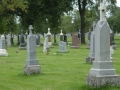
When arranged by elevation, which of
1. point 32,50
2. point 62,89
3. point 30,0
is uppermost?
point 30,0

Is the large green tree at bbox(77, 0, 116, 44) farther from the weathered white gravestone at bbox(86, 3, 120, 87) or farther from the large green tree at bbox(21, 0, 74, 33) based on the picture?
the weathered white gravestone at bbox(86, 3, 120, 87)

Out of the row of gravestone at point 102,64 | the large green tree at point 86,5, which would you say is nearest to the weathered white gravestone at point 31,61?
the row of gravestone at point 102,64

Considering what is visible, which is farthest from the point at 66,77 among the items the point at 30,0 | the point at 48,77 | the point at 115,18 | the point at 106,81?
the point at 115,18

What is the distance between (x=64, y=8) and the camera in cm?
4175

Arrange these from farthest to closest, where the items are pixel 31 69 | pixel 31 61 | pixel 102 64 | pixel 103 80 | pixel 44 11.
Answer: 1. pixel 44 11
2. pixel 31 61
3. pixel 31 69
4. pixel 102 64
5. pixel 103 80

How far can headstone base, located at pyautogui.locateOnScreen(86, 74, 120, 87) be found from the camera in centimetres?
899

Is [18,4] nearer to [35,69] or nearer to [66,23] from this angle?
[35,69]

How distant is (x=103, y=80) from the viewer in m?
9.03

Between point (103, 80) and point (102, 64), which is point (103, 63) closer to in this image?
point (102, 64)

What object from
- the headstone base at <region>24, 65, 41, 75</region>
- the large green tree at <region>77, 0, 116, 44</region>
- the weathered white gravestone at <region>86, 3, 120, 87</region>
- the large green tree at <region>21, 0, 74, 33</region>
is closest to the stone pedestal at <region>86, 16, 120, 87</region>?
the weathered white gravestone at <region>86, 3, 120, 87</region>

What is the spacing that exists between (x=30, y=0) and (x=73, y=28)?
27351 mm

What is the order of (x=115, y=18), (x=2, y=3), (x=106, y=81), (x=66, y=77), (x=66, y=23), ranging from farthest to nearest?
(x=66, y=23)
(x=115, y=18)
(x=2, y=3)
(x=66, y=77)
(x=106, y=81)

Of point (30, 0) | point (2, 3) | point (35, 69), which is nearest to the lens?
point (35, 69)

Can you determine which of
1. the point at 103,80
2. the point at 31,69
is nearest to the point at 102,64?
the point at 103,80
